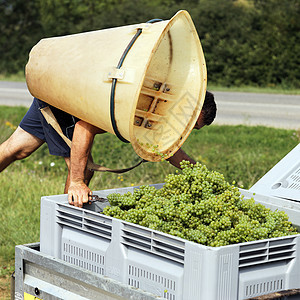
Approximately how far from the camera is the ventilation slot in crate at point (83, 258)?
6.79 feet

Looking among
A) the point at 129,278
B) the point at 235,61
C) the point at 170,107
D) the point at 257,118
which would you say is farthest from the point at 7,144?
the point at 235,61

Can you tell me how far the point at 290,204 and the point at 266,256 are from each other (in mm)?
584

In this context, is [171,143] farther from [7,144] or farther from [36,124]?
[7,144]

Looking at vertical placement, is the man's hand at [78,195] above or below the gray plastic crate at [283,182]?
below

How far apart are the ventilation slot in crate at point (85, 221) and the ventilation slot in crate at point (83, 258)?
0.08 m

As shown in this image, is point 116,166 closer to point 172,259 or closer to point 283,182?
point 283,182

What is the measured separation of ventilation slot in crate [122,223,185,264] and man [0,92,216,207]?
53 cm

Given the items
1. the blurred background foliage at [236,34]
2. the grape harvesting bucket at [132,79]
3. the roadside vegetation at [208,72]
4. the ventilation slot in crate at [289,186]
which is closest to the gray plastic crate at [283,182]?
the ventilation slot in crate at [289,186]

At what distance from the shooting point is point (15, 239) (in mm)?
4129

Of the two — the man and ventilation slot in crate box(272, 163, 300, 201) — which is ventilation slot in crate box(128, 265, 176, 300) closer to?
the man

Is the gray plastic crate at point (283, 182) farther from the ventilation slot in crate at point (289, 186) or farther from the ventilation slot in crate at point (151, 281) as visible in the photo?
the ventilation slot in crate at point (151, 281)

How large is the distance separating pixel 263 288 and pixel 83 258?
0.70 meters

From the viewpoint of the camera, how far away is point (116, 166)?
7105mm

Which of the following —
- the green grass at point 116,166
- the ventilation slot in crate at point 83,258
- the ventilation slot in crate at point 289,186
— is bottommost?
the green grass at point 116,166
